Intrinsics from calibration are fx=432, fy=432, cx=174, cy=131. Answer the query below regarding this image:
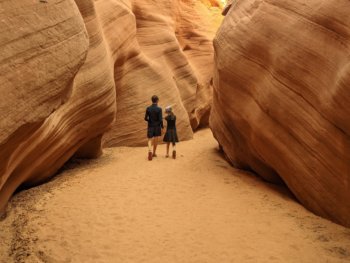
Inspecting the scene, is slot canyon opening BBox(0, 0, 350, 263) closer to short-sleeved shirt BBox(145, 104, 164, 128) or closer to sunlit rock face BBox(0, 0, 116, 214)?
sunlit rock face BBox(0, 0, 116, 214)

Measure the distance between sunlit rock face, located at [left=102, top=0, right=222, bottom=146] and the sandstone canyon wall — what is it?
3 cm

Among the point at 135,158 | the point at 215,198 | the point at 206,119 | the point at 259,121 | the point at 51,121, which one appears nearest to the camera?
the point at 51,121

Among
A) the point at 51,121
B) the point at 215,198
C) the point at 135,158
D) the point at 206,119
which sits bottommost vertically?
the point at 206,119

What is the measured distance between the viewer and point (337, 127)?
5.25 m

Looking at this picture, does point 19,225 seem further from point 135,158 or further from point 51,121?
point 135,158

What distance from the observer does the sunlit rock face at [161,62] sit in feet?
38.6

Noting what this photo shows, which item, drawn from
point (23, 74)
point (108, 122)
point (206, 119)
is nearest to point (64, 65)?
point (23, 74)

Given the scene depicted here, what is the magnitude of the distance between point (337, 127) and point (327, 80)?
607mm

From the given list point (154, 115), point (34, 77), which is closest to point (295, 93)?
point (34, 77)

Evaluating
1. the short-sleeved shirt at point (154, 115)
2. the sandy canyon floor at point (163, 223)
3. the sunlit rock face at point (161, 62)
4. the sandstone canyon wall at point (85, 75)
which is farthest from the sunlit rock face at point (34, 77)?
the sunlit rock face at point (161, 62)

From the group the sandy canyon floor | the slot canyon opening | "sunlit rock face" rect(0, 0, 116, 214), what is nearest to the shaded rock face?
the slot canyon opening

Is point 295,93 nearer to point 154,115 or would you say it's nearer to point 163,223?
point 163,223

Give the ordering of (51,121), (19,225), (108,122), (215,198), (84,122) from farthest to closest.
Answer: (108,122)
(84,122)
(215,198)
(51,121)
(19,225)

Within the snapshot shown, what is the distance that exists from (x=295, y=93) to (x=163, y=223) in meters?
2.57
